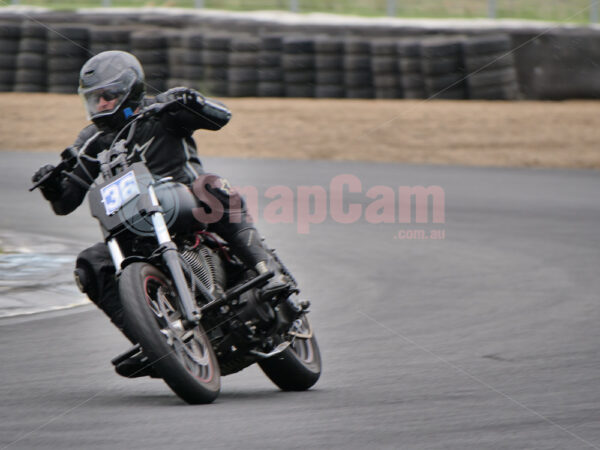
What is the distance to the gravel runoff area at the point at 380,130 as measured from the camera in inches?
591

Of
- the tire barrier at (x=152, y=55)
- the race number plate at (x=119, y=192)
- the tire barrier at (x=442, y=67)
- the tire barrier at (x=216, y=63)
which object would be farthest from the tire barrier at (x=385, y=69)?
the race number plate at (x=119, y=192)

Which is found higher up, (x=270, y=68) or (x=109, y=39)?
(x=109, y=39)

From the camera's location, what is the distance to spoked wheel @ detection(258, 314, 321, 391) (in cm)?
492

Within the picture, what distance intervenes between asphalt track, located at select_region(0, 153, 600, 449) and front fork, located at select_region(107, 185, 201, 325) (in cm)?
40

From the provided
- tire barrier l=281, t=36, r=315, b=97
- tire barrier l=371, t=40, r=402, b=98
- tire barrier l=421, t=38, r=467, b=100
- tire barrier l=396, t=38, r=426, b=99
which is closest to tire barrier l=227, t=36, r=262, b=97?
tire barrier l=281, t=36, r=315, b=97

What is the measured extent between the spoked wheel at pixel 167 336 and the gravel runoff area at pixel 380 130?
1049 cm

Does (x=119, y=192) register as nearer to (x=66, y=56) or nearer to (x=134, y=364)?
(x=134, y=364)

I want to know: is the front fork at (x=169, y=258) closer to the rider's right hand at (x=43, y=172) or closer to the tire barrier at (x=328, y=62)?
the rider's right hand at (x=43, y=172)

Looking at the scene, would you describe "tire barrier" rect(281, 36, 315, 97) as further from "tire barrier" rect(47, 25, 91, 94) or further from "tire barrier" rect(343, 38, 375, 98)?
"tire barrier" rect(47, 25, 91, 94)

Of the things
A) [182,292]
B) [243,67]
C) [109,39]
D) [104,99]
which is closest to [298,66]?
[243,67]

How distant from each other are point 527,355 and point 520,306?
4.62 feet

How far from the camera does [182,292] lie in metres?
4.35

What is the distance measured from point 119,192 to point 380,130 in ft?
39.2

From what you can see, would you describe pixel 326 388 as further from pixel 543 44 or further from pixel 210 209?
pixel 543 44
